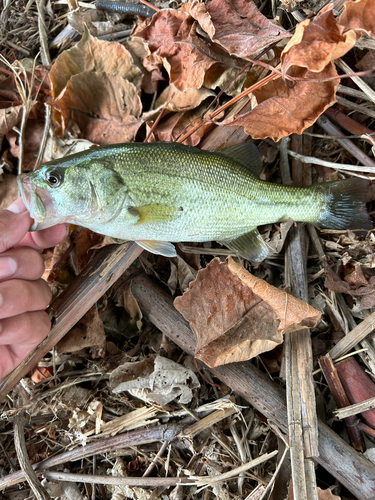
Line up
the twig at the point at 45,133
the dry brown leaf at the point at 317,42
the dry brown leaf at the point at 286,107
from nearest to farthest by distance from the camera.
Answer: the dry brown leaf at the point at 317,42, the dry brown leaf at the point at 286,107, the twig at the point at 45,133

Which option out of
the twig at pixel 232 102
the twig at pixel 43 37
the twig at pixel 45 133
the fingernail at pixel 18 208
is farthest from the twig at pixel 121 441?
the twig at pixel 43 37

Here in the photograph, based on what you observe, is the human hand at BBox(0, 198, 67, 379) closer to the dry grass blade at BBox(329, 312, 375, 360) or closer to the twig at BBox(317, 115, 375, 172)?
the dry grass blade at BBox(329, 312, 375, 360)

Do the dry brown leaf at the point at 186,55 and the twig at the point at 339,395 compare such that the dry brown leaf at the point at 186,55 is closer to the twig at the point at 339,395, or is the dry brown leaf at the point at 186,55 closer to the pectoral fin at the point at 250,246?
the pectoral fin at the point at 250,246

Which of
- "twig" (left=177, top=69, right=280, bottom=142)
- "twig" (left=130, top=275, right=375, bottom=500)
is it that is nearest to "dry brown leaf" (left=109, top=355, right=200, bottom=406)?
"twig" (left=130, top=275, right=375, bottom=500)

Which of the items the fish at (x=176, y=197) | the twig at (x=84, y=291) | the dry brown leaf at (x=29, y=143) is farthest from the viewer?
the dry brown leaf at (x=29, y=143)

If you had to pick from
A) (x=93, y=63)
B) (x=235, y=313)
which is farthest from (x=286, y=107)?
(x=93, y=63)

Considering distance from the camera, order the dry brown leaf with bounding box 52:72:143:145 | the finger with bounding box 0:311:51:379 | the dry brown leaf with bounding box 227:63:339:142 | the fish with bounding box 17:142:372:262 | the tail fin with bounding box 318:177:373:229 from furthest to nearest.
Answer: the dry brown leaf with bounding box 52:72:143:145, the tail fin with bounding box 318:177:373:229, the dry brown leaf with bounding box 227:63:339:142, the fish with bounding box 17:142:372:262, the finger with bounding box 0:311:51:379

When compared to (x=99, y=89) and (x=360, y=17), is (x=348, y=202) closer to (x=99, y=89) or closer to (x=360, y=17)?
(x=360, y=17)

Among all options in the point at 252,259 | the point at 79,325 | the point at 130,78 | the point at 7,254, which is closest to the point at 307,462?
the point at 252,259
